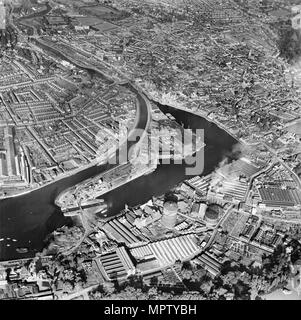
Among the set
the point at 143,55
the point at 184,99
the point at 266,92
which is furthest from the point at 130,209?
the point at 143,55

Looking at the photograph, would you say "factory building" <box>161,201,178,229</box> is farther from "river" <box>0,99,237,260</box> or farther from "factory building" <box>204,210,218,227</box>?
"river" <box>0,99,237,260</box>

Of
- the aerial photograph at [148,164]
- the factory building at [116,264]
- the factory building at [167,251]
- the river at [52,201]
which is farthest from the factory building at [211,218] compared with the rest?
the factory building at [116,264]

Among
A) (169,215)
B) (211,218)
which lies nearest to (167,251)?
(169,215)

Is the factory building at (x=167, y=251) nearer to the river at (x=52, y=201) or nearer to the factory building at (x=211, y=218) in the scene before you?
the factory building at (x=211, y=218)

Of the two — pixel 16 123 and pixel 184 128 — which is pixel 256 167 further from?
pixel 16 123

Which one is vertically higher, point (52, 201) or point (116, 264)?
point (52, 201)

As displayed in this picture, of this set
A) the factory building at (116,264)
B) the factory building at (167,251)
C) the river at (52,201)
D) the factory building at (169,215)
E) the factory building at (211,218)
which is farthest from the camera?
the factory building at (211,218)

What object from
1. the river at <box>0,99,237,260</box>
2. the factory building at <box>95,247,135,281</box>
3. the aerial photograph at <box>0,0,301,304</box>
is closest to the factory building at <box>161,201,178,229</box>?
the aerial photograph at <box>0,0,301,304</box>

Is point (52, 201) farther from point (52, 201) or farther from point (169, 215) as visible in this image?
point (169, 215)

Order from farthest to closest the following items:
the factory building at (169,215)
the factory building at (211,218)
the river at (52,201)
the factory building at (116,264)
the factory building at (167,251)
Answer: the factory building at (211,218) < the factory building at (169,215) < the river at (52,201) < the factory building at (167,251) < the factory building at (116,264)
